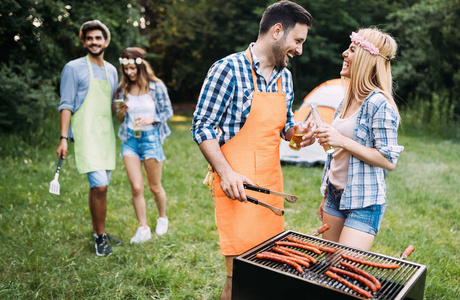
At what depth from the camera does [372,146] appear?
95.4 inches

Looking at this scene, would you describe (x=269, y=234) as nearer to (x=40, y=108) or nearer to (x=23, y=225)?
(x=23, y=225)

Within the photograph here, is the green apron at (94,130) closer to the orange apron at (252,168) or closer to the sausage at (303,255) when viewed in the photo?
the orange apron at (252,168)

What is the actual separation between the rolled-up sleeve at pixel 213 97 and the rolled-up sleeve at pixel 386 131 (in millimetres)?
889

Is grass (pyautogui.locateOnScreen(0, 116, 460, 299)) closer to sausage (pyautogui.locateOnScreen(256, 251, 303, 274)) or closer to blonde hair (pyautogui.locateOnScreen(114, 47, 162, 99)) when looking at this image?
sausage (pyautogui.locateOnScreen(256, 251, 303, 274))

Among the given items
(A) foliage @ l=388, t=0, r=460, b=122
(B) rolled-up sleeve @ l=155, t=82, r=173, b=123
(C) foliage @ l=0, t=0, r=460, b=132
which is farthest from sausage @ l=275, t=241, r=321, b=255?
(A) foliage @ l=388, t=0, r=460, b=122

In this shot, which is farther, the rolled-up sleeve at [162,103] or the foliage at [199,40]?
the foliage at [199,40]

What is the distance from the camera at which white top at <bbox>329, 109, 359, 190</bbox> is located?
2529mm

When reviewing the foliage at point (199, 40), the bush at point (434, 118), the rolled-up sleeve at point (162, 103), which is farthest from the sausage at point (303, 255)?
the bush at point (434, 118)

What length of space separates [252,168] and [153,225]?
275 centimetres

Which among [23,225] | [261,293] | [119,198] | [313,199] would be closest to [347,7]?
[313,199]

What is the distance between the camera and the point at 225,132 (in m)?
2.38

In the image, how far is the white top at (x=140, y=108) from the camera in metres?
4.37

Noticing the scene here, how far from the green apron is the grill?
2.38m

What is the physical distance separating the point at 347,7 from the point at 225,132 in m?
15.1
